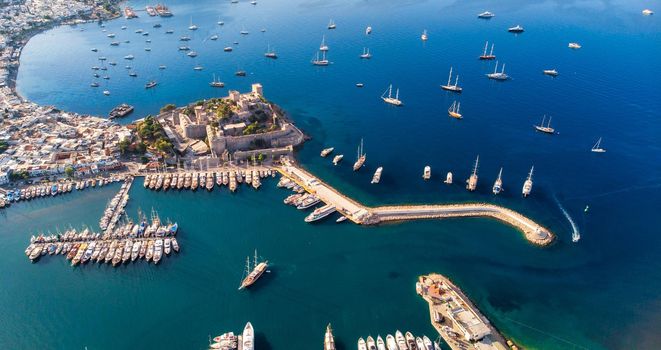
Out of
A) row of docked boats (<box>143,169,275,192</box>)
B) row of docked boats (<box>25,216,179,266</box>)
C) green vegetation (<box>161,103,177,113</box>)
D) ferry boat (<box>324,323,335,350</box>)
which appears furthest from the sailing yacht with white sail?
green vegetation (<box>161,103,177,113</box>)

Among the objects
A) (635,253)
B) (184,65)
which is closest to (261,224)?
(635,253)

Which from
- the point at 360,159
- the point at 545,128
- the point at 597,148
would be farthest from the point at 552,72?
the point at 360,159

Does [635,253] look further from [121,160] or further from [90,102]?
[90,102]

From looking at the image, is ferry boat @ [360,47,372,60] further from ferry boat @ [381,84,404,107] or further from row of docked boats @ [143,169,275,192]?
row of docked boats @ [143,169,275,192]

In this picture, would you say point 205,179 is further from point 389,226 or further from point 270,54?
point 270,54

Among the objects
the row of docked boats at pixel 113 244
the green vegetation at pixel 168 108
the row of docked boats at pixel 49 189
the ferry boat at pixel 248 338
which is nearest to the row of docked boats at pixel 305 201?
the row of docked boats at pixel 113 244
